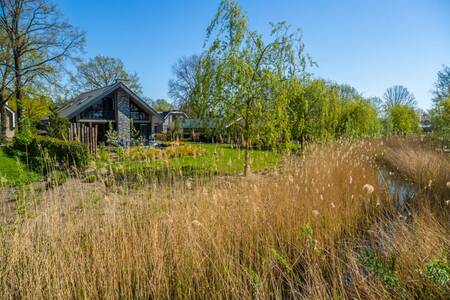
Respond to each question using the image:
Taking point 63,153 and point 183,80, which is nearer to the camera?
point 63,153

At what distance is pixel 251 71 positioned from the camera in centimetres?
695

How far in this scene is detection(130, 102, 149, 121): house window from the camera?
24780 millimetres

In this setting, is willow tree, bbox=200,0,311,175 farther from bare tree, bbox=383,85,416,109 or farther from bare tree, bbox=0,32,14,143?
bare tree, bbox=383,85,416,109

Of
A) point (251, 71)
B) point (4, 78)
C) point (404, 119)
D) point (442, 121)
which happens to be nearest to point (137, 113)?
point (4, 78)

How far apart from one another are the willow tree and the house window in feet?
63.1

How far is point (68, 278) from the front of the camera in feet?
7.16

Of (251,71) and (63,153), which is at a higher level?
(251,71)

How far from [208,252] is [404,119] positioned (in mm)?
25108

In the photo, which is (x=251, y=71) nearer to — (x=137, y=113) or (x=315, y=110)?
(x=315, y=110)

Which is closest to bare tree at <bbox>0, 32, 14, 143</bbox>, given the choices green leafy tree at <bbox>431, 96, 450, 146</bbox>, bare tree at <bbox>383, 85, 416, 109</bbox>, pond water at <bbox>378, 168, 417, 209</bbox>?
pond water at <bbox>378, 168, 417, 209</bbox>

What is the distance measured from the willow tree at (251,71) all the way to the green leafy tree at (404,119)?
18932 millimetres

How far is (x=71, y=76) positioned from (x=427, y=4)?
25482 mm

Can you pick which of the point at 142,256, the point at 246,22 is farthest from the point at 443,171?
the point at 142,256

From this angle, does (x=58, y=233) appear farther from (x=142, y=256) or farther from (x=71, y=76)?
(x=71, y=76)
